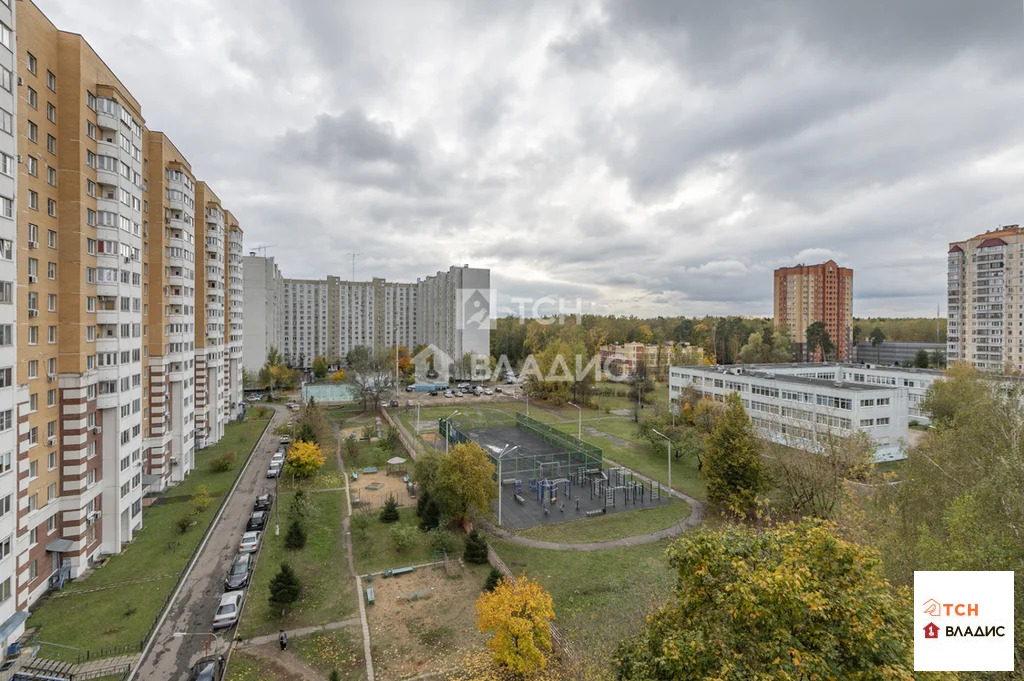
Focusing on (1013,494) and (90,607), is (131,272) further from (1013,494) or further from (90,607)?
(1013,494)

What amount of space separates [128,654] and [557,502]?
21.9 meters

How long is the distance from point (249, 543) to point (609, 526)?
19.1 meters

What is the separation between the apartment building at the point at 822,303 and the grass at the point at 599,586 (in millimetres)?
87009

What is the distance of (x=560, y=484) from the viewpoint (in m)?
34.8

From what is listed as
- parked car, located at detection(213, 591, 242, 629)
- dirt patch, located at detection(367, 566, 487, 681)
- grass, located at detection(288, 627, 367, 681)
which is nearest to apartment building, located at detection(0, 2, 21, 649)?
parked car, located at detection(213, 591, 242, 629)

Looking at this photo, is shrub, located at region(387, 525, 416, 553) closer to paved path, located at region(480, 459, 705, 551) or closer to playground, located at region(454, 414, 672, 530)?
paved path, located at region(480, 459, 705, 551)

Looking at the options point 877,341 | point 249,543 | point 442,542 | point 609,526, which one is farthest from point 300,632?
point 877,341

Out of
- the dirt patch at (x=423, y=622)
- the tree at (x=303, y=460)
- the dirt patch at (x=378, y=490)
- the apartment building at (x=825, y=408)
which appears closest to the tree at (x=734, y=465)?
the apartment building at (x=825, y=408)

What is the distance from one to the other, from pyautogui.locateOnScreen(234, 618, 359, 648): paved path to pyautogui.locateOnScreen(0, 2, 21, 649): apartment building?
735cm

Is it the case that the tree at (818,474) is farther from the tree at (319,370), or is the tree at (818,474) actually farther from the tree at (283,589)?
the tree at (319,370)

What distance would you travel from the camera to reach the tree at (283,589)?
1852 centimetres

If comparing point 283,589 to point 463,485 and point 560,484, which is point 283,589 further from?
point 560,484

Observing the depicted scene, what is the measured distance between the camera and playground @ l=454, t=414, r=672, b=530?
2941 centimetres

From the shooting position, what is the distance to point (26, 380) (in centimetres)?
1844
